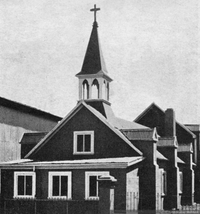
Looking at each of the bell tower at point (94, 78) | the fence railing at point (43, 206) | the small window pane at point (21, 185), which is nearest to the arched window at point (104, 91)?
the bell tower at point (94, 78)

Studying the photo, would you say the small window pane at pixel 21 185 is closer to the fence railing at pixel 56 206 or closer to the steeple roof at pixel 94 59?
the fence railing at pixel 56 206

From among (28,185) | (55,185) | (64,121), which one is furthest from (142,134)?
(28,185)

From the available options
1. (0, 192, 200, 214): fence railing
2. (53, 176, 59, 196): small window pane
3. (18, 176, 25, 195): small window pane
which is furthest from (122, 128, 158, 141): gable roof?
(18, 176, 25, 195): small window pane

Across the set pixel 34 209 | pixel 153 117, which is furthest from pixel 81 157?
pixel 153 117

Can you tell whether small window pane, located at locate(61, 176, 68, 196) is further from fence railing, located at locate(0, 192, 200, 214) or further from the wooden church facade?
fence railing, located at locate(0, 192, 200, 214)

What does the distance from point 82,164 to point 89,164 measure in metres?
0.44

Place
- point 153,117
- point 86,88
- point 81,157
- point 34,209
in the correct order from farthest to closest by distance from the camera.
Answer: point 153,117
point 86,88
point 81,157
point 34,209

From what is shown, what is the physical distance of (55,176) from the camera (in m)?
28.5

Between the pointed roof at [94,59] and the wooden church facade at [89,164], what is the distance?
0.32 feet

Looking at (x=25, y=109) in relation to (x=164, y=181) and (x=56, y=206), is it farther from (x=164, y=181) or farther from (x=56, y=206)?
(x=164, y=181)

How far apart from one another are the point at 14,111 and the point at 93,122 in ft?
22.4

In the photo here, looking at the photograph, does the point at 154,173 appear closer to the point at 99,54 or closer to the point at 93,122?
the point at 93,122

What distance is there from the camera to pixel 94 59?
33812mm

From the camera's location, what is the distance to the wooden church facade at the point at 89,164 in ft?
90.1
